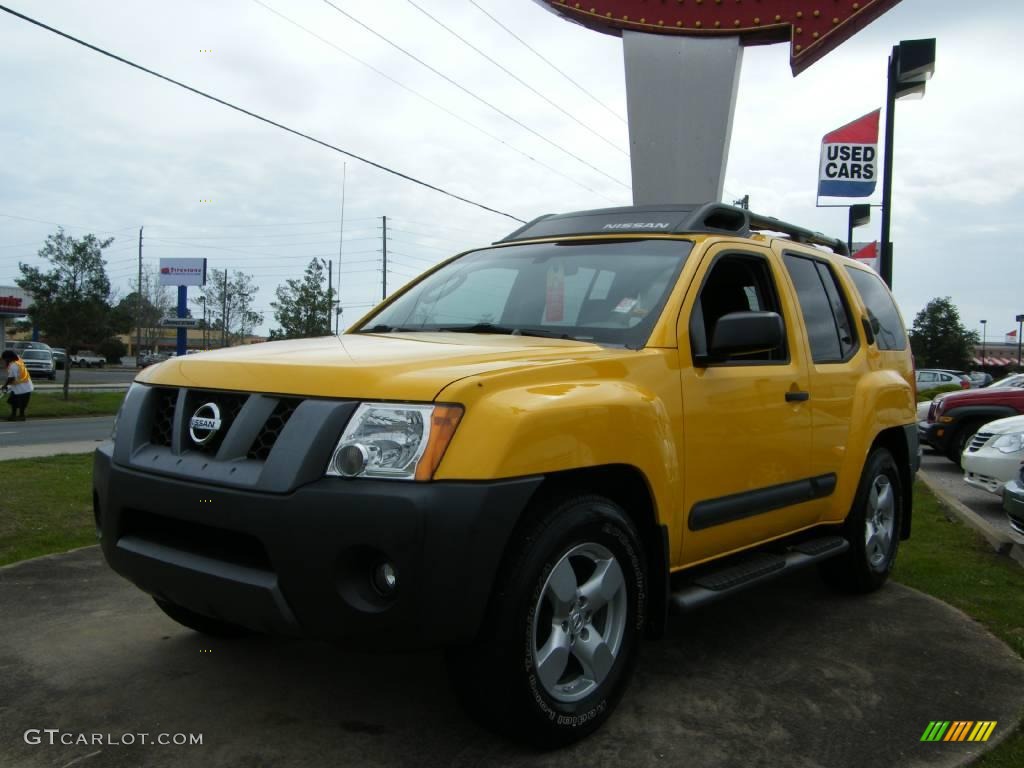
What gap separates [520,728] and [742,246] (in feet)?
8.14

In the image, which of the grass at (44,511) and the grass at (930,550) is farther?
the grass at (44,511)

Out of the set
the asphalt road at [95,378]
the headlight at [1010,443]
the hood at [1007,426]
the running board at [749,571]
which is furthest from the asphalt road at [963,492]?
the asphalt road at [95,378]

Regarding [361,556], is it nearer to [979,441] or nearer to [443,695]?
[443,695]

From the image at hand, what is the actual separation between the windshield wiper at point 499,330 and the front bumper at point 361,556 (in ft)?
3.54

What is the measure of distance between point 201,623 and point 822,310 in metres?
3.50

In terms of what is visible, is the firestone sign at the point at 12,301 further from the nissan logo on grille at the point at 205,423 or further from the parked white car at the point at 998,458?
the nissan logo on grille at the point at 205,423

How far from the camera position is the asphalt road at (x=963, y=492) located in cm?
855

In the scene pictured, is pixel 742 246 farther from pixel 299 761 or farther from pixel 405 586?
pixel 299 761

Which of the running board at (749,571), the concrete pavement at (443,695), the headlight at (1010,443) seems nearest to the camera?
the concrete pavement at (443,695)

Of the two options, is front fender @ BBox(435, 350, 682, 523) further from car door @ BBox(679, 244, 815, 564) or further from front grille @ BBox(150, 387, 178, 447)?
front grille @ BBox(150, 387, 178, 447)

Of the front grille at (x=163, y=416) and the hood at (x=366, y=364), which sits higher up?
the hood at (x=366, y=364)

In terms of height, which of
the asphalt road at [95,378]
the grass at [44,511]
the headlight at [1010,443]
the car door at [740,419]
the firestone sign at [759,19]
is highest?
the firestone sign at [759,19]

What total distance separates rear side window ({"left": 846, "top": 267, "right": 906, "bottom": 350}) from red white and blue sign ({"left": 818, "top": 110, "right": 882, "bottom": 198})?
9.13 meters

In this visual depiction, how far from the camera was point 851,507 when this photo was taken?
484 cm
